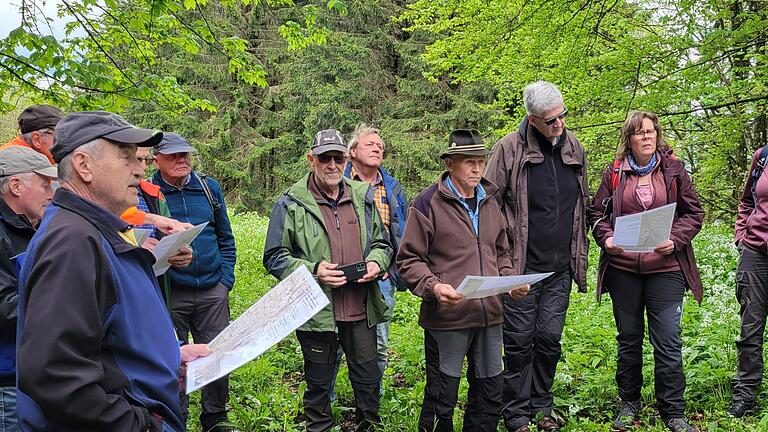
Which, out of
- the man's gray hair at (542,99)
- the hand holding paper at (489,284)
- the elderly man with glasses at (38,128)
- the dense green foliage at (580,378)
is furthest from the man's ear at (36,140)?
the man's gray hair at (542,99)

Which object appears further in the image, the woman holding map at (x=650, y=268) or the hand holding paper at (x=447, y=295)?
the woman holding map at (x=650, y=268)

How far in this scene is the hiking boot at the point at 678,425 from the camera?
14.3 feet

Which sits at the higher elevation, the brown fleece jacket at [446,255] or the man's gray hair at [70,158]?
the man's gray hair at [70,158]

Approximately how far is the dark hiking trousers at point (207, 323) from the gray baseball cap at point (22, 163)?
166 cm

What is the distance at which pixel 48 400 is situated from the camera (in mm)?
1729

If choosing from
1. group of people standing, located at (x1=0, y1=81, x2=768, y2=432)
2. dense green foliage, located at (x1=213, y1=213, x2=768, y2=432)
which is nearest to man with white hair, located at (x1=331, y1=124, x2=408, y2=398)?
group of people standing, located at (x1=0, y1=81, x2=768, y2=432)

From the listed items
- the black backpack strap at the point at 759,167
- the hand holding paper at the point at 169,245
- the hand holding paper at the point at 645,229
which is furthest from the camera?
the black backpack strap at the point at 759,167

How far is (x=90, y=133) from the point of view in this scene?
2.01 m

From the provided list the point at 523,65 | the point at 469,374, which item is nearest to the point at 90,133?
the point at 469,374

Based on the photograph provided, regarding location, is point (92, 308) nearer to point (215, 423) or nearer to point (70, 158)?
point (70, 158)

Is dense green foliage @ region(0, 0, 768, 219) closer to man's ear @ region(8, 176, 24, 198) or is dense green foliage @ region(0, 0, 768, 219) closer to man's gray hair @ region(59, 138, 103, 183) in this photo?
man's ear @ region(8, 176, 24, 198)

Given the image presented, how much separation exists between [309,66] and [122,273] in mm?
18439

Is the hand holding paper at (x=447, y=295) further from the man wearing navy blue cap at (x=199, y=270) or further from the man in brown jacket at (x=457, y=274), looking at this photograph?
the man wearing navy blue cap at (x=199, y=270)

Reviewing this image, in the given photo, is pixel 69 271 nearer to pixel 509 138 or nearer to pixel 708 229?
pixel 509 138
